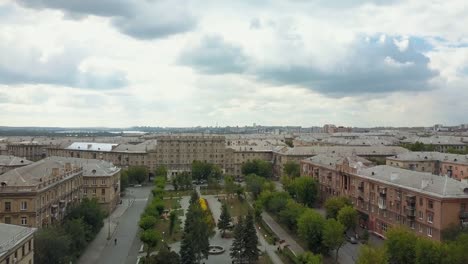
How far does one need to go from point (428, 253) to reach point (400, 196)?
19022 millimetres

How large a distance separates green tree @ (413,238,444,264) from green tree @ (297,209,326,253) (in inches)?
507

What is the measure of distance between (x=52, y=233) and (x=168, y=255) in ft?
39.0

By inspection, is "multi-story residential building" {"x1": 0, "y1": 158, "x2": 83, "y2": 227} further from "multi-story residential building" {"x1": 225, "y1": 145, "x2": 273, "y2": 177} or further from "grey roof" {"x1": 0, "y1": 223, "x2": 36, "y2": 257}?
"multi-story residential building" {"x1": 225, "y1": 145, "x2": 273, "y2": 177}

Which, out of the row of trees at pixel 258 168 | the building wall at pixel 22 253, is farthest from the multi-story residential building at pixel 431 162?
the building wall at pixel 22 253

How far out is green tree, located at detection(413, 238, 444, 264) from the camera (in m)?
40.7

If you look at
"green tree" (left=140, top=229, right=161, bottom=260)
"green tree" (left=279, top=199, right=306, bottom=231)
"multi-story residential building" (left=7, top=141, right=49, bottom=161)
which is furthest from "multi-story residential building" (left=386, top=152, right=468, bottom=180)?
"multi-story residential building" (left=7, top=141, right=49, bottom=161)

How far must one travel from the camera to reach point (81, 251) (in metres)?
54.5

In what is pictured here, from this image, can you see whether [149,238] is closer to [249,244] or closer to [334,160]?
[249,244]

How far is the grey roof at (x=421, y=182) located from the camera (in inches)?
2064

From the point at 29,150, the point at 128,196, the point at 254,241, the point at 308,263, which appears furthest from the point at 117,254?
the point at 29,150

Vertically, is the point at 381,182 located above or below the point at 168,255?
above

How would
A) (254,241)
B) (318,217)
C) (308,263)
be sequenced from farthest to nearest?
1. (318,217)
2. (254,241)
3. (308,263)

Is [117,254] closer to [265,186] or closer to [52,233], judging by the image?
[52,233]

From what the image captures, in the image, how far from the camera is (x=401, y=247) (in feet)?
146
